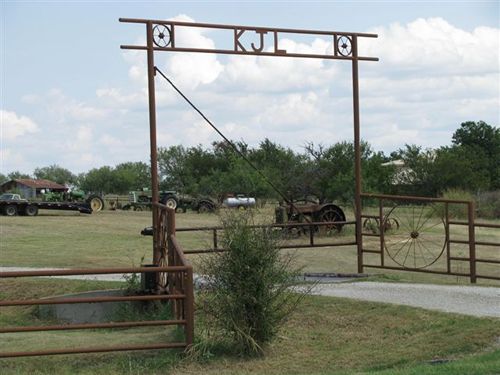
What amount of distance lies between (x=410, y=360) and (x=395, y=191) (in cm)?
4855

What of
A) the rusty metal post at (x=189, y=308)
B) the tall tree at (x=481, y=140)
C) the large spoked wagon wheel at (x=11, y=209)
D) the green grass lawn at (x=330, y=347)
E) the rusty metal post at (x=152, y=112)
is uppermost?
the tall tree at (x=481, y=140)

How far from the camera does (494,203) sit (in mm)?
48250

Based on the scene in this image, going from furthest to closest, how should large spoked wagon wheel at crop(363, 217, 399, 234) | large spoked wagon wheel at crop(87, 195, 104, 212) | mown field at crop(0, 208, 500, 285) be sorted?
large spoked wagon wheel at crop(87, 195, 104, 212) → large spoked wagon wheel at crop(363, 217, 399, 234) → mown field at crop(0, 208, 500, 285)

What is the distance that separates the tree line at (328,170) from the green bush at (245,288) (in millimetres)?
9288

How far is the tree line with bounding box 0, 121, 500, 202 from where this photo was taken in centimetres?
4194

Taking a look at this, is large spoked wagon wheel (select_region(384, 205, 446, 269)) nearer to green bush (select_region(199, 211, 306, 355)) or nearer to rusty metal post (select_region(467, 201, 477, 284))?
rusty metal post (select_region(467, 201, 477, 284))

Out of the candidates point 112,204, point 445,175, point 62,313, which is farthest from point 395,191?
point 62,313

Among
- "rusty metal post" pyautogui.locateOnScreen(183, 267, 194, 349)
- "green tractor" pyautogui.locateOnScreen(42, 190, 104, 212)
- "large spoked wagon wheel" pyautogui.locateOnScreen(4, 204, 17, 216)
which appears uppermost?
"green tractor" pyautogui.locateOnScreen(42, 190, 104, 212)

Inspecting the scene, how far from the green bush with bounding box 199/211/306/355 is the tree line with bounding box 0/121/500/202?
30.5 feet

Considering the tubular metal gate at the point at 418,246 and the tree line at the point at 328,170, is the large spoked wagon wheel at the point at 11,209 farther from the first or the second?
the tubular metal gate at the point at 418,246

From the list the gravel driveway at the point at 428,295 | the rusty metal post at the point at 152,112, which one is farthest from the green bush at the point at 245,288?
the rusty metal post at the point at 152,112

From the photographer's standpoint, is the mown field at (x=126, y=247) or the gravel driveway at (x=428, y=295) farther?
the mown field at (x=126, y=247)

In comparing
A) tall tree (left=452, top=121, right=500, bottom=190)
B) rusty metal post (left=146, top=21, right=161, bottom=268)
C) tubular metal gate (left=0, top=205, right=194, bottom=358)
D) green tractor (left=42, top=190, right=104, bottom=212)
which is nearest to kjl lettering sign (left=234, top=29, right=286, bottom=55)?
rusty metal post (left=146, top=21, right=161, bottom=268)

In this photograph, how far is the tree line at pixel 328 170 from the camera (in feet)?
138
